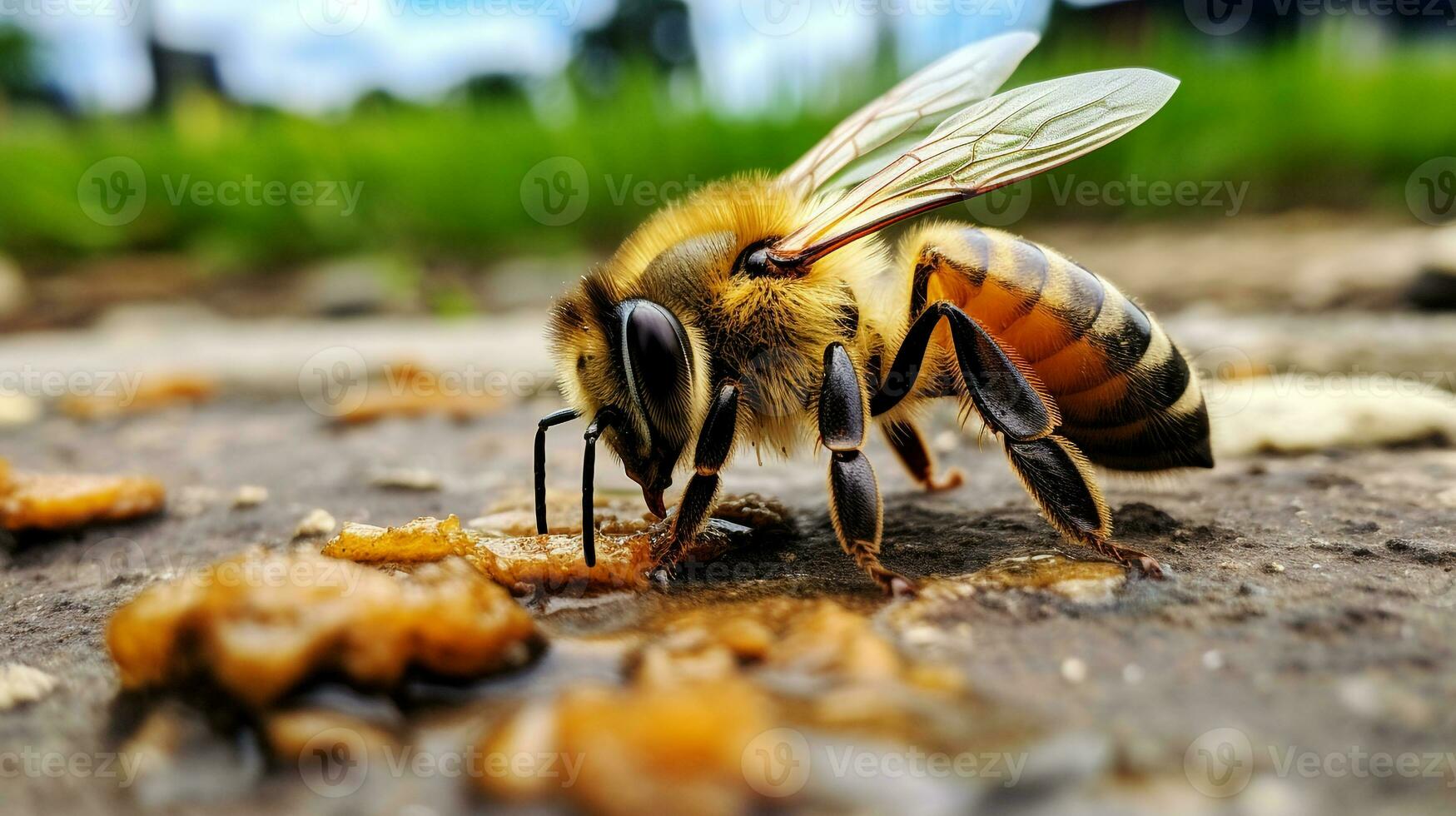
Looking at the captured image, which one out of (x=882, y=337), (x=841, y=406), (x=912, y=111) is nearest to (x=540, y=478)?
(x=841, y=406)

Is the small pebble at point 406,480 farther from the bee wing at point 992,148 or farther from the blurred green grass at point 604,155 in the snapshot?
the blurred green grass at point 604,155

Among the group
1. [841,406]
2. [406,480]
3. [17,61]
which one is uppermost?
[17,61]

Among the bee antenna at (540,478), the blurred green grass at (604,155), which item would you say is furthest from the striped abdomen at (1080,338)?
the blurred green grass at (604,155)

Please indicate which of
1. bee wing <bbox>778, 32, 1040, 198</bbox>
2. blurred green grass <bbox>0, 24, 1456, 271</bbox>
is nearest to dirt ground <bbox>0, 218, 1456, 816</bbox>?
bee wing <bbox>778, 32, 1040, 198</bbox>

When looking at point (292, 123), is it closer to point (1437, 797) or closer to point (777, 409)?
point (777, 409)

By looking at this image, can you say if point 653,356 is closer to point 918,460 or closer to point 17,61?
point 918,460

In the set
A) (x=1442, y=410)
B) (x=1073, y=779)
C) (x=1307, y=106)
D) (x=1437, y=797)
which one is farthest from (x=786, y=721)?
(x=1307, y=106)

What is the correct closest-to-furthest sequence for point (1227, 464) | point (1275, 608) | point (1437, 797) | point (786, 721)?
1. point (1437, 797)
2. point (786, 721)
3. point (1275, 608)
4. point (1227, 464)
